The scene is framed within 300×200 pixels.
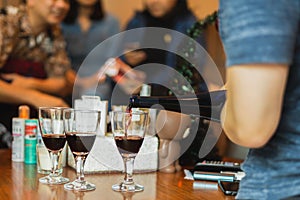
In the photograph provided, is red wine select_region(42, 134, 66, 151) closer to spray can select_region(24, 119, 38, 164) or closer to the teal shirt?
spray can select_region(24, 119, 38, 164)

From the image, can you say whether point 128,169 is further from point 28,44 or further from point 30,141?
point 28,44

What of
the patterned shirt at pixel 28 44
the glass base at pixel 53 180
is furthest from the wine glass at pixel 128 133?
the patterned shirt at pixel 28 44

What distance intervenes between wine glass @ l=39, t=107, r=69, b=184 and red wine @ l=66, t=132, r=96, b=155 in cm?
4

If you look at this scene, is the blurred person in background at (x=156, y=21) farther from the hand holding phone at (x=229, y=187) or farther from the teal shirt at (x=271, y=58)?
the teal shirt at (x=271, y=58)

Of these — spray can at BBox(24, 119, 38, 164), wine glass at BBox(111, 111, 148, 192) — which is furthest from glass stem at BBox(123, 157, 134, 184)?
spray can at BBox(24, 119, 38, 164)

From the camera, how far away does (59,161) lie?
3.72 ft

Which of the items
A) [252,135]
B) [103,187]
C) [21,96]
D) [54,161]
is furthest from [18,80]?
[252,135]

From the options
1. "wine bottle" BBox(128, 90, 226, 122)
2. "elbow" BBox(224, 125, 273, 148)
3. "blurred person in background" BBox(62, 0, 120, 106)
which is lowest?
"elbow" BBox(224, 125, 273, 148)

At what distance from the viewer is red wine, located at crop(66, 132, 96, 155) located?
104 centimetres

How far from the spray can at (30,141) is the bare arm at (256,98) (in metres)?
0.84

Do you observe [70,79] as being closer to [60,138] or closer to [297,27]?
[60,138]

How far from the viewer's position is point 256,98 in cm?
55

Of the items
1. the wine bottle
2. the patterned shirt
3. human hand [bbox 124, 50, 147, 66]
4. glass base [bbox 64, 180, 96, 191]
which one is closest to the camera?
the wine bottle

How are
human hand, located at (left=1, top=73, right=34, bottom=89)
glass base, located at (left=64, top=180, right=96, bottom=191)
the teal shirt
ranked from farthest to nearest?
human hand, located at (left=1, top=73, right=34, bottom=89), glass base, located at (left=64, top=180, right=96, bottom=191), the teal shirt
